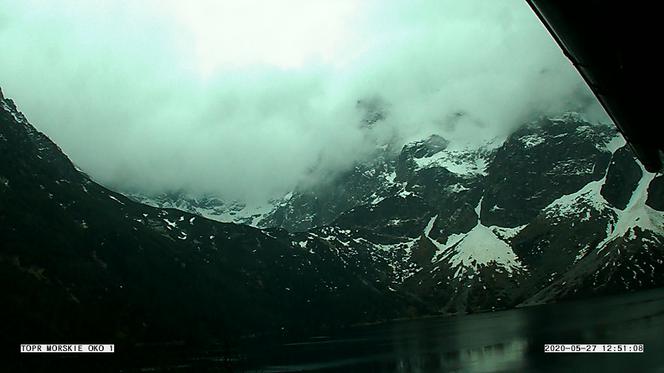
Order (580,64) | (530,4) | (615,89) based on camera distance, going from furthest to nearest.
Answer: (615,89)
(580,64)
(530,4)

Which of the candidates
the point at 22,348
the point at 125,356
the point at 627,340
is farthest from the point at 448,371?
the point at 22,348

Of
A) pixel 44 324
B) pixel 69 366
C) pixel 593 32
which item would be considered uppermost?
pixel 44 324

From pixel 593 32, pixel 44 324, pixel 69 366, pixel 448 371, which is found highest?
pixel 44 324

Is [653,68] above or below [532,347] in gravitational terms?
below

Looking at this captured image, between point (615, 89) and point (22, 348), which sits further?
point (22, 348)

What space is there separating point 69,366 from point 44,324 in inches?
1464

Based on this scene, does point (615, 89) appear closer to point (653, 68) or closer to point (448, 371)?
point (653, 68)

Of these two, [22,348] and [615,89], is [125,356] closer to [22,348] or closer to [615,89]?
[22,348]

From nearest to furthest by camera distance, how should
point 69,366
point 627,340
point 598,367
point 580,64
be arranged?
1. point 580,64
2. point 598,367
3. point 69,366
4. point 627,340

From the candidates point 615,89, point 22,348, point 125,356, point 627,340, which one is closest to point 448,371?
point 627,340

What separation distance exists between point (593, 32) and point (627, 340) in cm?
18425

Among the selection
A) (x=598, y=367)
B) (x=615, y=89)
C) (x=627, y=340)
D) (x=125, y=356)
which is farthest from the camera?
(x=125, y=356)

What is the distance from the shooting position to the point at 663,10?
11.3 metres

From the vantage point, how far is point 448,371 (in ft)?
537
